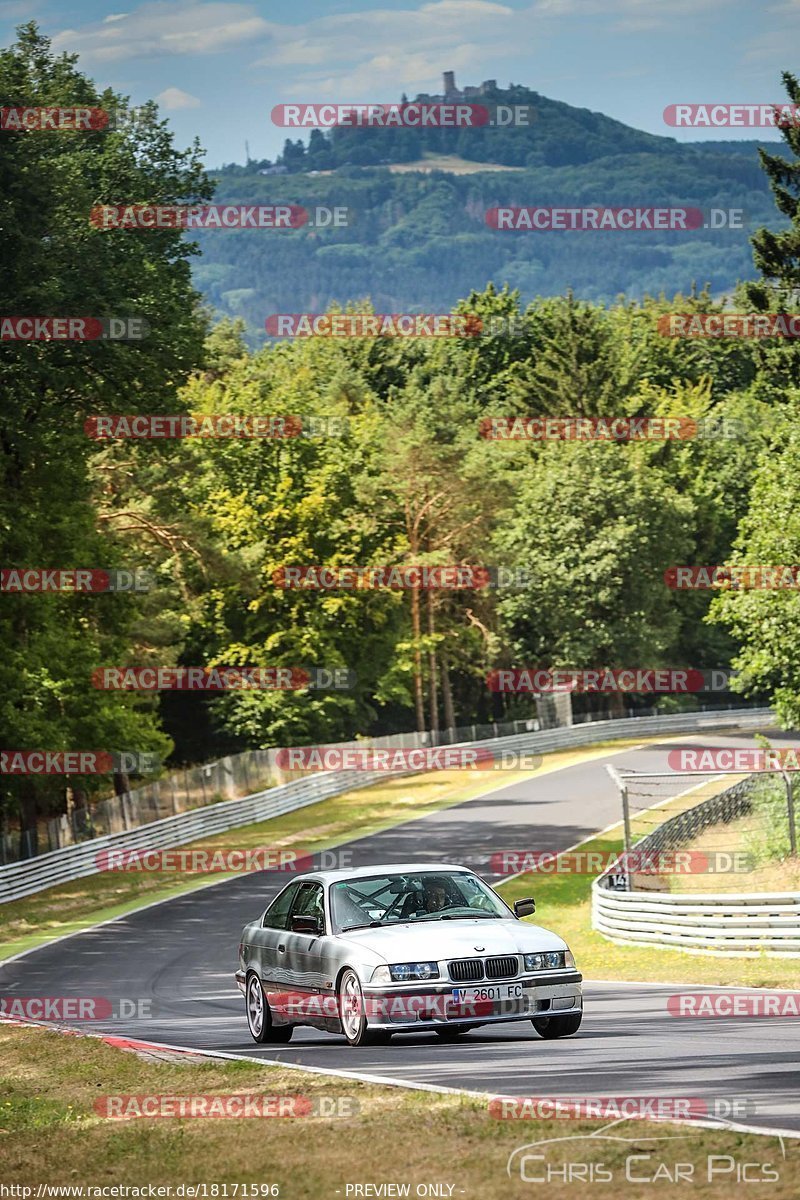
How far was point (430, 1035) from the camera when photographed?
14.4m

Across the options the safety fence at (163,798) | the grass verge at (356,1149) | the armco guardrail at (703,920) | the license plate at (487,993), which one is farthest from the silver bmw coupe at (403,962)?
the safety fence at (163,798)

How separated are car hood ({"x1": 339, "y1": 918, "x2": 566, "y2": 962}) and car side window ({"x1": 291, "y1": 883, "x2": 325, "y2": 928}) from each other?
68 cm

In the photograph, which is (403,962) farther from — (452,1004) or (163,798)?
(163,798)

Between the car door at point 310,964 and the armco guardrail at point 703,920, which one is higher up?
the car door at point 310,964

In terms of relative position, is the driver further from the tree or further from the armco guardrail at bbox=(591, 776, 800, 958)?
the tree

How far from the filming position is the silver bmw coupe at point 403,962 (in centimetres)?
1256

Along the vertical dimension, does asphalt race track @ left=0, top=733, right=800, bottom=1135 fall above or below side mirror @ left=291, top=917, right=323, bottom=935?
below

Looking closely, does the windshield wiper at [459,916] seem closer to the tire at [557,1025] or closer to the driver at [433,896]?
the driver at [433,896]

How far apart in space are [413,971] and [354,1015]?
0.85m

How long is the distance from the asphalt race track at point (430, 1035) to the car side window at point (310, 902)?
1.10 m

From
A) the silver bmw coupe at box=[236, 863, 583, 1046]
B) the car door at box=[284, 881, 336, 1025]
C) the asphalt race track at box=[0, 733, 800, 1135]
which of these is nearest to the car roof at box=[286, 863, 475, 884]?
the silver bmw coupe at box=[236, 863, 583, 1046]

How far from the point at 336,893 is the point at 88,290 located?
81.6 ft

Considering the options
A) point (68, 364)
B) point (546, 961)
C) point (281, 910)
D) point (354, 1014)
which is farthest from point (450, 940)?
point (68, 364)

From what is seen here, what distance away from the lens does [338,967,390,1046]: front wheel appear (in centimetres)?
1289
